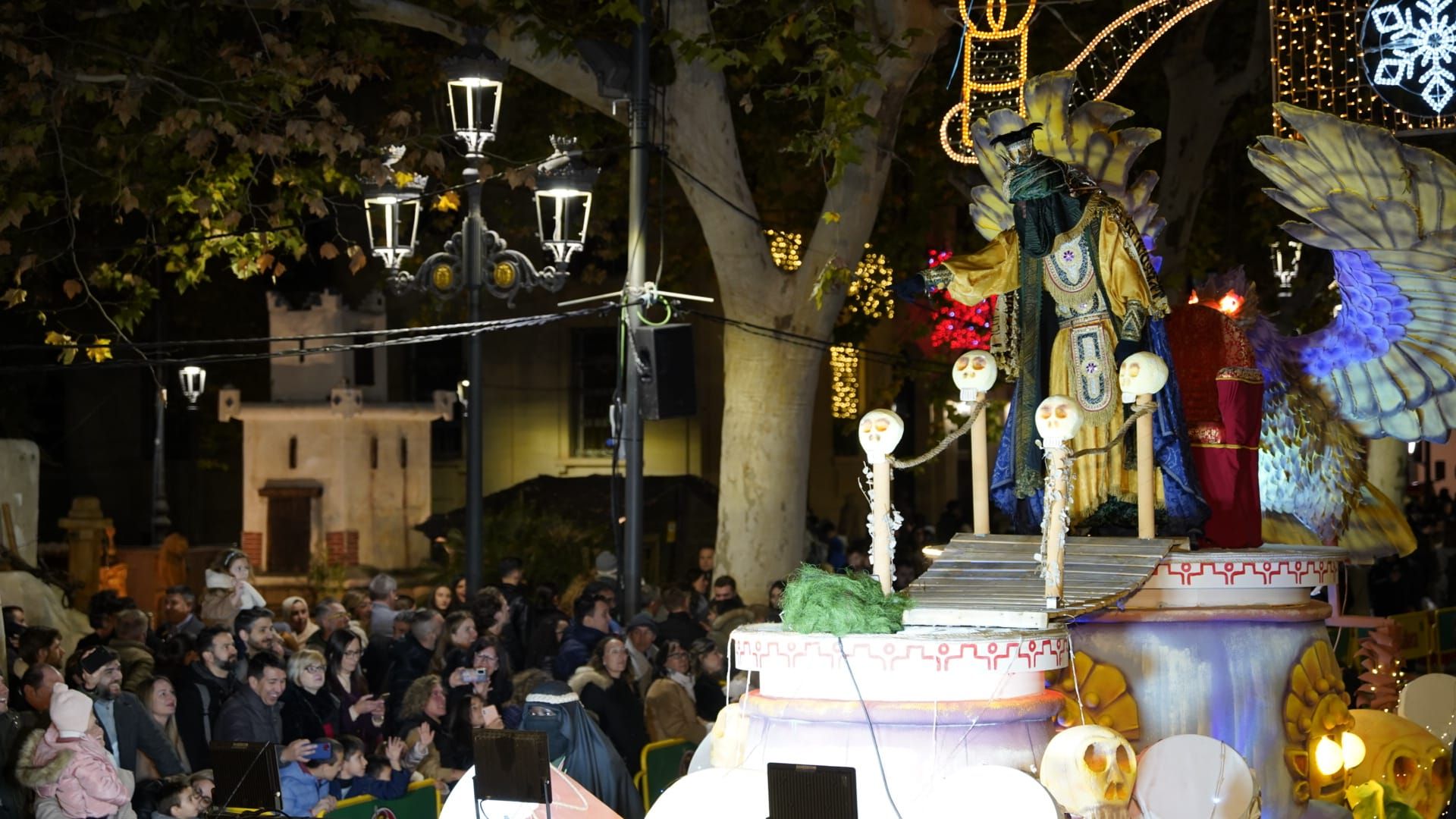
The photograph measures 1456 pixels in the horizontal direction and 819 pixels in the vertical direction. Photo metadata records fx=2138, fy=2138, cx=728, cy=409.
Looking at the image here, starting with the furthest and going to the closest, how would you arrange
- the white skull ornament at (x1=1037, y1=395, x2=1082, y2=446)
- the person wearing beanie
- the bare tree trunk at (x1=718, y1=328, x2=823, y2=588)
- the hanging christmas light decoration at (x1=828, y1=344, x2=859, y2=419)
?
1. the hanging christmas light decoration at (x1=828, y1=344, x2=859, y2=419)
2. the bare tree trunk at (x1=718, y1=328, x2=823, y2=588)
3. the person wearing beanie
4. the white skull ornament at (x1=1037, y1=395, x2=1082, y2=446)

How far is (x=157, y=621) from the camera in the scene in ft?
71.2

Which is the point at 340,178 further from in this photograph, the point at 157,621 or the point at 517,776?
the point at 517,776

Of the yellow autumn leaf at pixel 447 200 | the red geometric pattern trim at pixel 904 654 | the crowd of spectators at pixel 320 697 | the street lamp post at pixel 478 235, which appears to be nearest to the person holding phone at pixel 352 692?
the crowd of spectators at pixel 320 697

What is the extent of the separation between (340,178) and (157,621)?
5.65m

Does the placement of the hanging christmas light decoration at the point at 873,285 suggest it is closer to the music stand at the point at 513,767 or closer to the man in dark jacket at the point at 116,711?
the man in dark jacket at the point at 116,711

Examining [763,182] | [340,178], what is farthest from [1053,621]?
[763,182]

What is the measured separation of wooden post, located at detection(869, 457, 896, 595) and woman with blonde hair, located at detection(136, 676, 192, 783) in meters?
3.82

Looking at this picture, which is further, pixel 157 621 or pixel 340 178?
pixel 157 621

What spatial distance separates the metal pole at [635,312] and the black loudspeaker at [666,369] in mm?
76

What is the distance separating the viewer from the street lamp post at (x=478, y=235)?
15492 millimetres

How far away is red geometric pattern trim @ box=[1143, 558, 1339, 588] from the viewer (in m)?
10.1

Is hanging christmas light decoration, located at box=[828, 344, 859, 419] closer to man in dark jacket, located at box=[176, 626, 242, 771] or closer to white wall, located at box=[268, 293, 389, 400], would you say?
white wall, located at box=[268, 293, 389, 400]

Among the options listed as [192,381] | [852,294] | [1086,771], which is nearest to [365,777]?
[1086,771]

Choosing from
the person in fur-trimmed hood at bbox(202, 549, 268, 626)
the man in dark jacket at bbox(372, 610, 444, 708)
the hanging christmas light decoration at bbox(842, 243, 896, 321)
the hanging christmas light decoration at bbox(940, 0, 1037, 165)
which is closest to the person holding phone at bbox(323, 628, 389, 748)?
the man in dark jacket at bbox(372, 610, 444, 708)
